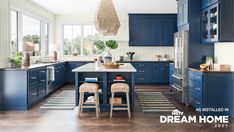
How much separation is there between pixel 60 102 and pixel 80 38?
16.2 ft

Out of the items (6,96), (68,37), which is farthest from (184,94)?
(68,37)

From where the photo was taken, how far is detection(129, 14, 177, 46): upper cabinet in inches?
446

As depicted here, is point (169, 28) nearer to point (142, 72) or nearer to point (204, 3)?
point (142, 72)

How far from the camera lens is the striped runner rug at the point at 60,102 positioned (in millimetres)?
6570

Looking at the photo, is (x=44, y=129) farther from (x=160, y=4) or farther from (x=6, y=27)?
(x=160, y=4)

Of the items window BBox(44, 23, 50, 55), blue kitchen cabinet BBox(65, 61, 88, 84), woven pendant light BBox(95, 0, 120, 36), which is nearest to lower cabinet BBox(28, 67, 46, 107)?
woven pendant light BBox(95, 0, 120, 36)

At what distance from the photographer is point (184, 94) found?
6.92 m

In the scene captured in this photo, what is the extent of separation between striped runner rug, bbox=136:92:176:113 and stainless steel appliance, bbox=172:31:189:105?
0.36 m

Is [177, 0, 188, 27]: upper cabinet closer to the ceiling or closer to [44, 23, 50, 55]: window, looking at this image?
the ceiling

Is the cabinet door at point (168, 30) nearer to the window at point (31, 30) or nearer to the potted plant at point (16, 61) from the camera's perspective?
the window at point (31, 30)

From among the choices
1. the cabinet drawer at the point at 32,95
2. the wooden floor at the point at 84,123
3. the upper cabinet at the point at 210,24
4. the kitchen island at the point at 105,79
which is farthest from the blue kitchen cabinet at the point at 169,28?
the cabinet drawer at the point at 32,95

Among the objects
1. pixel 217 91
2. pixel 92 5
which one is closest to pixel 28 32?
pixel 92 5

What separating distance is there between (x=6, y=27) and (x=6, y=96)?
1.56 meters

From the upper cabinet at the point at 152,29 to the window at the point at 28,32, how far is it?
10.6 ft
